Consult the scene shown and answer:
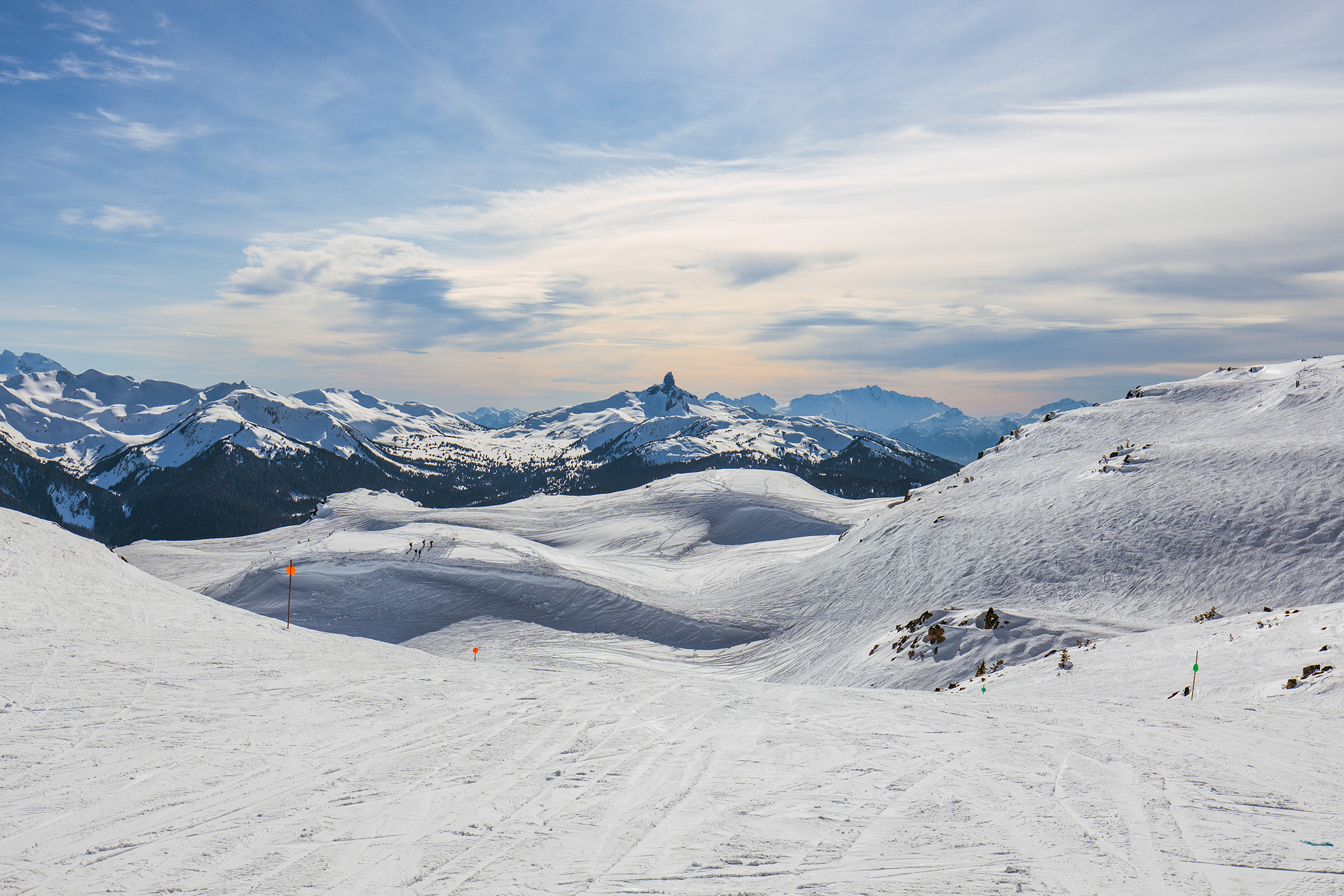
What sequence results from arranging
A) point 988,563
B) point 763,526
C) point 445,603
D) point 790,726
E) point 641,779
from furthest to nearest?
point 763,526 < point 445,603 < point 988,563 < point 790,726 < point 641,779

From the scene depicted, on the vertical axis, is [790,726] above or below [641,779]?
below

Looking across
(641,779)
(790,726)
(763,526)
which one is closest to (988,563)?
(790,726)

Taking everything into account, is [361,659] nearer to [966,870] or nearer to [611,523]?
[966,870]

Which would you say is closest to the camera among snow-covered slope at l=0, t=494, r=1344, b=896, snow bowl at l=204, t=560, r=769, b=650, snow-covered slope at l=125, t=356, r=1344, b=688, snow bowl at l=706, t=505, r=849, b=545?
snow-covered slope at l=0, t=494, r=1344, b=896

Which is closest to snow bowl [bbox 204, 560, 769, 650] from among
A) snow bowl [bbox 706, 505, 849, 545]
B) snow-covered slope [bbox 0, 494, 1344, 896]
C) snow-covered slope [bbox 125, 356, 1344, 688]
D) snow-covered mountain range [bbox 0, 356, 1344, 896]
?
snow-covered slope [bbox 125, 356, 1344, 688]

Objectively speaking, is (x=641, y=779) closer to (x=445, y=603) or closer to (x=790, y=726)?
(x=790, y=726)

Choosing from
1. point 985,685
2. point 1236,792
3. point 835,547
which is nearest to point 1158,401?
point 835,547

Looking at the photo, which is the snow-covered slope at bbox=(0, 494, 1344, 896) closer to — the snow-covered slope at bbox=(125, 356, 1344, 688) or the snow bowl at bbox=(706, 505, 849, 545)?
the snow-covered slope at bbox=(125, 356, 1344, 688)
